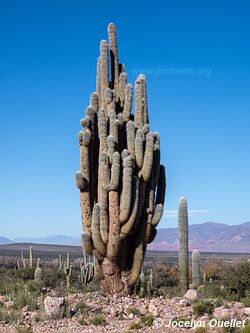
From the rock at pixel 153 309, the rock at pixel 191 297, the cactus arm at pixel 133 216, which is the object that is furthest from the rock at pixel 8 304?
the rock at pixel 191 297

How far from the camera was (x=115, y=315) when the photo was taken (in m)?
12.3

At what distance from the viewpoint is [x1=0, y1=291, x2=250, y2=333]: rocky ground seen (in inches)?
442

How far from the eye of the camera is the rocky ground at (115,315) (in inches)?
442

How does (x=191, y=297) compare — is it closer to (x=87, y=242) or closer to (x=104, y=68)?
(x=87, y=242)

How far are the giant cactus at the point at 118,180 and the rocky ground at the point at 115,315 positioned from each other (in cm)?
127

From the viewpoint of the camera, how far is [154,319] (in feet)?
38.3

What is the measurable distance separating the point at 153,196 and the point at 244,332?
5422mm

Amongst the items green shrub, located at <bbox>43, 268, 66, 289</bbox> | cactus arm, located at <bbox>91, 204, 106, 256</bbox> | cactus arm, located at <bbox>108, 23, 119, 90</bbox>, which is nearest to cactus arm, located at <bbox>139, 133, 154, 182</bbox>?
cactus arm, located at <bbox>91, 204, 106, 256</bbox>

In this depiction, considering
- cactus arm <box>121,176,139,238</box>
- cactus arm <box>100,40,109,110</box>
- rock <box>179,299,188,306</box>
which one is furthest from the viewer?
cactus arm <box>100,40,109,110</box>

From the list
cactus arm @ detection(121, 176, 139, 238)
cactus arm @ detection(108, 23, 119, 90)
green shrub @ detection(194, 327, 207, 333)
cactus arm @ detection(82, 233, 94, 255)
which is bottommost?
green shrub @ detection(194, 327, 207, 333)

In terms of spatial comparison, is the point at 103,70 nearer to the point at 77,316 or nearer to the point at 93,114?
the point at 93,114

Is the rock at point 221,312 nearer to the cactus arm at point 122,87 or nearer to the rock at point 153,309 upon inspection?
the rock at point 153,309

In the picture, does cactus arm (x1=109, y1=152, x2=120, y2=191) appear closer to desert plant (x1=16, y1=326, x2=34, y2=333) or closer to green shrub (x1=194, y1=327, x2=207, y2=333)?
desert plant (x1=16, y1=326, x2=34, y2=333)

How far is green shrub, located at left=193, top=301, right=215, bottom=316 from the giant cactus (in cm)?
261
